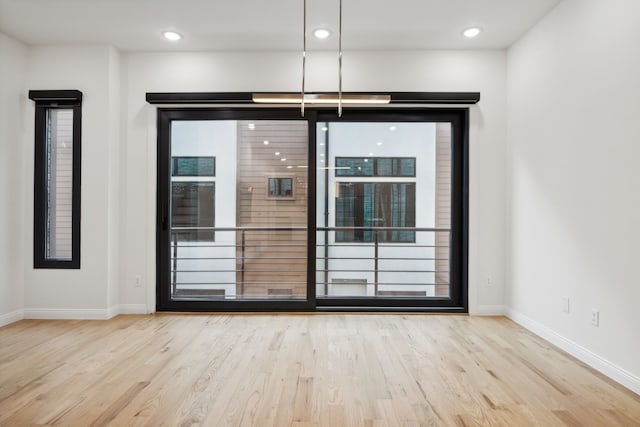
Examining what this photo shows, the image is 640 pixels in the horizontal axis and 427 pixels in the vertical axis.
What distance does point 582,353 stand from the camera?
2.95 m

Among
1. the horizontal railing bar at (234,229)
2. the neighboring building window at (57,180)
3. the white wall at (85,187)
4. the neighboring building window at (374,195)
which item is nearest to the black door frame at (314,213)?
the horizontal railing bar at (234,229)

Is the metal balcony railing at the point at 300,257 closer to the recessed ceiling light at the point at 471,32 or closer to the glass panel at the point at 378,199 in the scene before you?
the glass panel at the point at 378,199

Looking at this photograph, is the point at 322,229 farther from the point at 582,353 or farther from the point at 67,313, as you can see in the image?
the point at 67,313

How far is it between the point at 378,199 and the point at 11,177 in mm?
3752

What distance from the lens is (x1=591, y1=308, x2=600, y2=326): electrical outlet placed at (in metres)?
2.79

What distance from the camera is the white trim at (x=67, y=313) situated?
4.05 meters

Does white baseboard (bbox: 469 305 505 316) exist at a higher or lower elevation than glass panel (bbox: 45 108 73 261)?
lower

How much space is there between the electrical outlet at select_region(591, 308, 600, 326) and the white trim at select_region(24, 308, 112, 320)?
14.1 feet

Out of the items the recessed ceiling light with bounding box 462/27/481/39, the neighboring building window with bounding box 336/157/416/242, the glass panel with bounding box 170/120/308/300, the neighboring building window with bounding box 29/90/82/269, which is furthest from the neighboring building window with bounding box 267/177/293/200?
the recessed ceiling light with bounding box 462/27/481/39

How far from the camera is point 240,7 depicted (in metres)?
3.35

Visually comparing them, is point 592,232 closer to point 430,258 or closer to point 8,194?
point 430,258

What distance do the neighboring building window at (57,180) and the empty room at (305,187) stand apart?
0.07 ft

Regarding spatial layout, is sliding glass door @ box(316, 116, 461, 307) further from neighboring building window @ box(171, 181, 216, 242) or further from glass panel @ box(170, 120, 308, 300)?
neighboring building window @ box(171, 181, 216, 242)

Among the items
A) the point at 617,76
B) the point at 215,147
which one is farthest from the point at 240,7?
the point at 617,76
